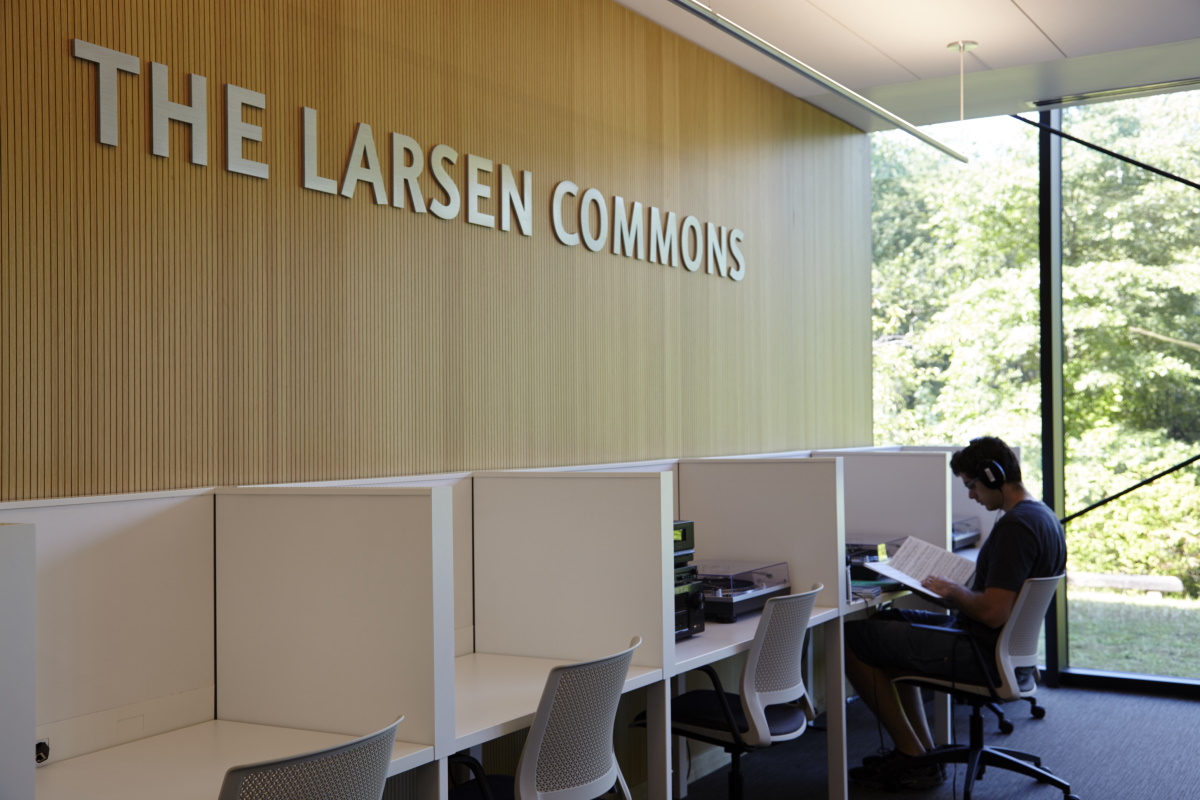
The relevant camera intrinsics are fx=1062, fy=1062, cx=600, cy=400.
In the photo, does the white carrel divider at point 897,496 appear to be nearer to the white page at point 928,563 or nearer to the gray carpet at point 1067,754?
the white page at point 928,563

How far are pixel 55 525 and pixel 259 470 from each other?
1.95ft

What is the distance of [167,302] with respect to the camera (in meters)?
2.51

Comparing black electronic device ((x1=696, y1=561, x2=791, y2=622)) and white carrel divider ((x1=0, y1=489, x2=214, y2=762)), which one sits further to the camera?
black electronic device ((x1=696, y1=561, x2=791, y2=622))

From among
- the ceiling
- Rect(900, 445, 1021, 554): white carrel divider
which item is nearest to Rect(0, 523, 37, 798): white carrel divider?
the ceiling

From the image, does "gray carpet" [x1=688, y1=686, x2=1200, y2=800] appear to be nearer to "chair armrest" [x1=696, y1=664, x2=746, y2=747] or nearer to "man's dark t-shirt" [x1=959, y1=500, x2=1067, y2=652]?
"man's dark t-shirt" [x1=959, y1=500, x2=1067, y2=652]

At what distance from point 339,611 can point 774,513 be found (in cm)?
199

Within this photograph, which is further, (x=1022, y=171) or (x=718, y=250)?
(x=1022, y=171)

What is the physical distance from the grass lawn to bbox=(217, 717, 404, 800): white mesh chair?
509 centimetres

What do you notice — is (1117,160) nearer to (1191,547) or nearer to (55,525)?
(1191,547)

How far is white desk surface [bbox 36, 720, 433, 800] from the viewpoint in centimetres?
195

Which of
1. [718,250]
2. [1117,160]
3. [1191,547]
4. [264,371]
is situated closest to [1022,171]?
[1117,160]

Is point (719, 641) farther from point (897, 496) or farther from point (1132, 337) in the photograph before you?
point (1132, 337)

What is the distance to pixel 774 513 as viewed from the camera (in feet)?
12.8

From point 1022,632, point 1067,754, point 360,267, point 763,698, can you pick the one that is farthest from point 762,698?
point 1067,754
